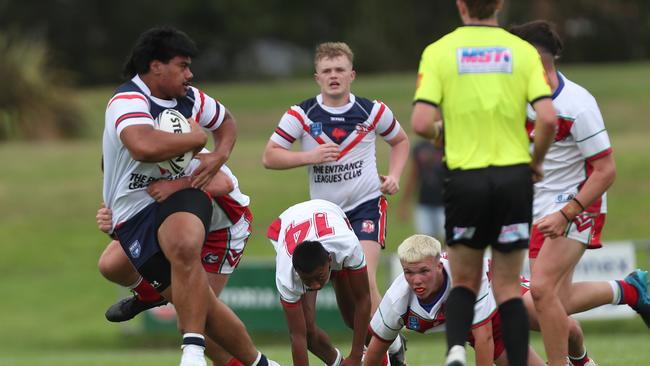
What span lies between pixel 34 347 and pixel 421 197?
5992 mm

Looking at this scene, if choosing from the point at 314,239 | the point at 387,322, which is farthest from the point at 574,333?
A: the point at 314,239

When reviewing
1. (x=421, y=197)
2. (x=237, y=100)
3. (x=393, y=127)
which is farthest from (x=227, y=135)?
(x=237, y=100)

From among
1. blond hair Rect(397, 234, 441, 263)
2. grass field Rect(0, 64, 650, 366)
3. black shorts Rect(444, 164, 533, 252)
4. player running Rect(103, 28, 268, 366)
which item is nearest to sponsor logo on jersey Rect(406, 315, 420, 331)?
blond hair Rect(397, 234, 441, 263)

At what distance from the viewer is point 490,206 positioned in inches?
257

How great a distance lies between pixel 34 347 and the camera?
1744cm

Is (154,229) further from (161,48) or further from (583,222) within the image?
(583,222)

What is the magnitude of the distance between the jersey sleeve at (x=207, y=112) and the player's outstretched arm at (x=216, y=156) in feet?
0.19

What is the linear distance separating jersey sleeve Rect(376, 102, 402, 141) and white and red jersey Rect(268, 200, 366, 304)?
86cm

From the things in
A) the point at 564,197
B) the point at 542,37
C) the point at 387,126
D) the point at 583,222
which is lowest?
the point at 583,222

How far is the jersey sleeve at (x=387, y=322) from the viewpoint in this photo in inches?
311

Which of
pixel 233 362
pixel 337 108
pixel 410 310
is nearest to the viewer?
pixel 410 310

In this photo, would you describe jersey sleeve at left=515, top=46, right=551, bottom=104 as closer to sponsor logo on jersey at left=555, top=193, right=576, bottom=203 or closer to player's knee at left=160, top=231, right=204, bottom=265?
sponsor logo on jersey at left=555, top=193, right=576, bottom=203

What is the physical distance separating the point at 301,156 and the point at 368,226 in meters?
0.74

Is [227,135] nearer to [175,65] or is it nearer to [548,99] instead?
[175,65]
